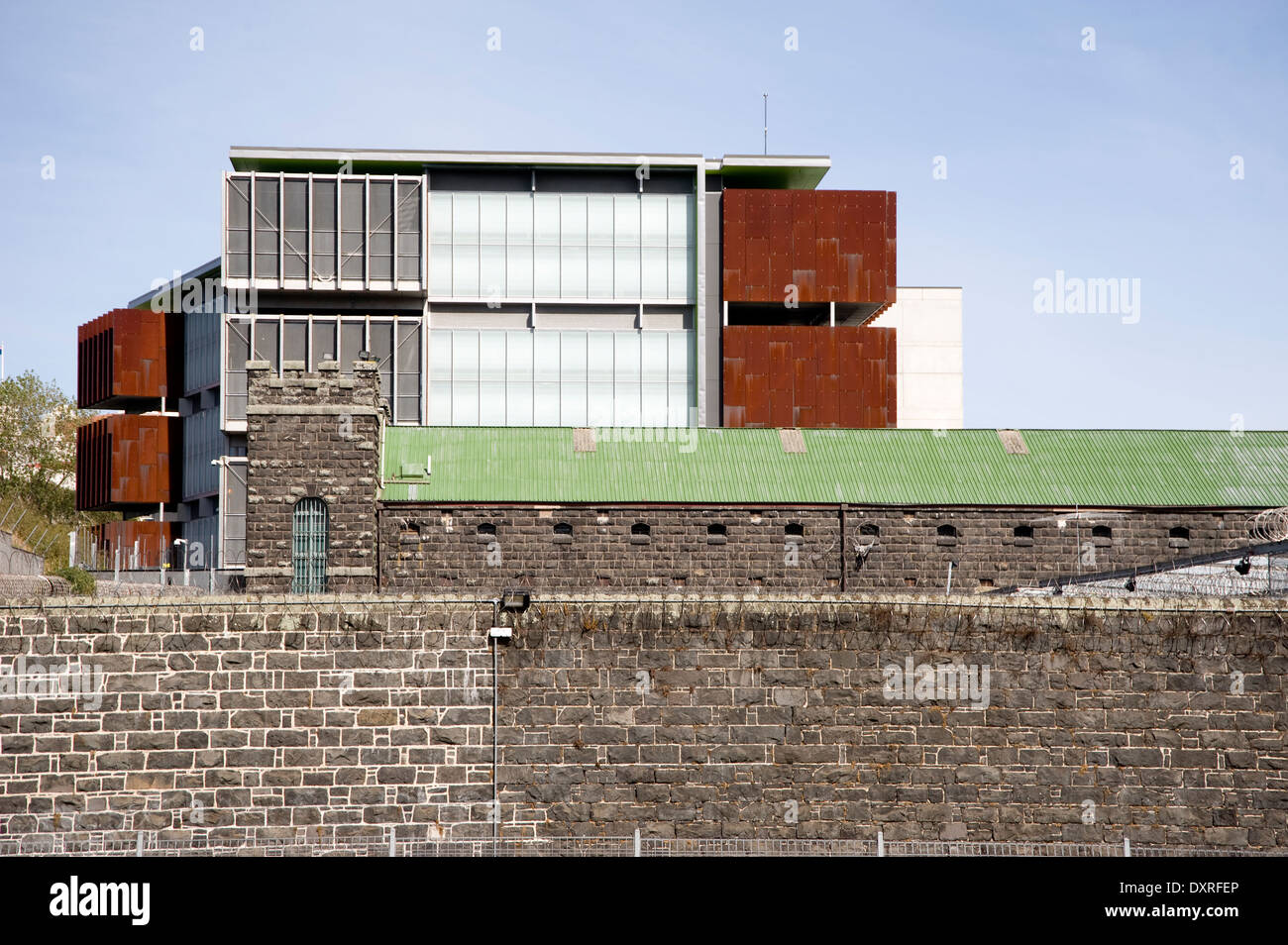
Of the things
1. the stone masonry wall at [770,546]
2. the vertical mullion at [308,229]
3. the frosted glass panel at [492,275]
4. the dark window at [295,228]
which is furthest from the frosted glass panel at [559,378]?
the stone masonry wall at [770,546]

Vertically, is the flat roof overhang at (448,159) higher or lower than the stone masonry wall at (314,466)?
higher

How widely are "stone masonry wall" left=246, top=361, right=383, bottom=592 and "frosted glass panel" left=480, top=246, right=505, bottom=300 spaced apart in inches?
988

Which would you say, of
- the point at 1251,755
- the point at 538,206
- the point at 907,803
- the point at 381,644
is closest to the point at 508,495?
the point at 381,644

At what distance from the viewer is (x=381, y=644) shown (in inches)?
787

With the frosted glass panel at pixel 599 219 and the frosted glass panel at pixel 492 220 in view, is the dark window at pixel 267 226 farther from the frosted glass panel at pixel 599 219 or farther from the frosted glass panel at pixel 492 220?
the frosted glass panel at pixel 599 219

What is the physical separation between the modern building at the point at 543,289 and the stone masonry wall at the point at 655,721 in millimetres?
38436

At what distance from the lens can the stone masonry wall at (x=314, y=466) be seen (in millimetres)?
34156

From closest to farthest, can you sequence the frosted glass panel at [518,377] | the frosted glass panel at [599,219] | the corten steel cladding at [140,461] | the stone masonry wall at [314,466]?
the stone masonry wall at [314,466], the frosted glass panel at [518,377], the frosted glass panel at [599,219], the corten steel cladding at [140,461]

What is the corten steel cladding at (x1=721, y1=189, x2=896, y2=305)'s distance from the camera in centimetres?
6047

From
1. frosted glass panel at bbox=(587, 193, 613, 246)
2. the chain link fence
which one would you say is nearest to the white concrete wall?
frosted glass panel at bbox=(587, 193, 613, 246)

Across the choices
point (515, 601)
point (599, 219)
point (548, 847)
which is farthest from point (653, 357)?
point (548, 847)

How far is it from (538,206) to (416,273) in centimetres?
666

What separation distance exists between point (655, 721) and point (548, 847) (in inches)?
98.7

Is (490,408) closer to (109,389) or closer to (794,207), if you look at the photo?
(794,207)
